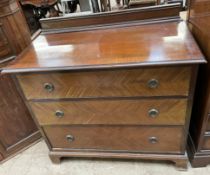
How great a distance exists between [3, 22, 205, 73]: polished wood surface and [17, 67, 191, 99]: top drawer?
2.1 inches

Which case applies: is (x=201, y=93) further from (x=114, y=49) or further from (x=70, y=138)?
(x=70, y=138)

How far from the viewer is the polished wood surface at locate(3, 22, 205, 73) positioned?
91 centimetres

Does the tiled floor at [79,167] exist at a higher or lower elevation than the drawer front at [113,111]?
lower

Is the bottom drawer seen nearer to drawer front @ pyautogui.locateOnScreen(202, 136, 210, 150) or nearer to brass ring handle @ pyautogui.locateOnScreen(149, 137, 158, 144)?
brass ring handle @ pyautogui.locateOnScreen(149, 137, 158, 144)

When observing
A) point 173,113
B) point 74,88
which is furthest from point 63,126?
point 173,113

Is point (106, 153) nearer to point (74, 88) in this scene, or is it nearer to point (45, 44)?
point (74, 88)

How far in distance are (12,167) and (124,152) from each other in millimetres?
913

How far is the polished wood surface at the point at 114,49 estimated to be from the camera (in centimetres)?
91

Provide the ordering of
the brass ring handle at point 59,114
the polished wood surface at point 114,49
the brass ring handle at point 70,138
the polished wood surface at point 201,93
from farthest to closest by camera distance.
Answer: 1. the brass ring handle at point 70,138
2. the brass ring handle at point 59,114
3. the polished wood surface at point 201,93
4. the polished wood surface at point 114,49

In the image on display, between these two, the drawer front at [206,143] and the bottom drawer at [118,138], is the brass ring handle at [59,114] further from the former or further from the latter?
the drawer front at [206,143]

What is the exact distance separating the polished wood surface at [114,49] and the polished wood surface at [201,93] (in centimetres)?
7

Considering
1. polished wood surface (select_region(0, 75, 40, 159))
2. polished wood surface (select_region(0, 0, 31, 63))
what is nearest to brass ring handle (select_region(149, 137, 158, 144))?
polished wood surface (select_region(0, 75, 40, 159))

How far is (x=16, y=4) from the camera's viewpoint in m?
1.33

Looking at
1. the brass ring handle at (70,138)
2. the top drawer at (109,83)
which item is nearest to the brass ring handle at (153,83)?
the top drawer at (109,83)
